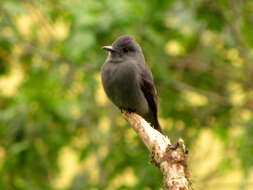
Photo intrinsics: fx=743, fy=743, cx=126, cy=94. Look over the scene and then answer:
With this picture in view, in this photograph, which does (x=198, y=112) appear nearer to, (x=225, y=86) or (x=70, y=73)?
(x=225, y=86)

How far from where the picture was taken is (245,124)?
839 cm

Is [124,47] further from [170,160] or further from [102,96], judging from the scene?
[102,96]

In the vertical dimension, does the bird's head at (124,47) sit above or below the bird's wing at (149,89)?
above

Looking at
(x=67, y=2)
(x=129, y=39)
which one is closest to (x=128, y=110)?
(x=129, y=39)

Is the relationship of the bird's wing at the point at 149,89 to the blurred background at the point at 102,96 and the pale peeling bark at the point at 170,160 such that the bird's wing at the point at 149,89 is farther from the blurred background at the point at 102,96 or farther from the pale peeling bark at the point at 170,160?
the pale peeling bark at the point at 170,160

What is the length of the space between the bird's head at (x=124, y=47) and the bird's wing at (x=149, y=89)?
250 millimetres

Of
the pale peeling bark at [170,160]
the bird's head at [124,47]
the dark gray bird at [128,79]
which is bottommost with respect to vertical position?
the pale peeling bark at [170,160]

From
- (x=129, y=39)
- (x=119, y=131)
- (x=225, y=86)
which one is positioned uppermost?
(x=225, y=86)

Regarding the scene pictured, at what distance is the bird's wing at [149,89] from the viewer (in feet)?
23.3

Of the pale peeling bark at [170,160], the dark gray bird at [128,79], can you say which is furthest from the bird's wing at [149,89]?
the pale peeling bark at [170,160]

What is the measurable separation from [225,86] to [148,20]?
5.15 ft

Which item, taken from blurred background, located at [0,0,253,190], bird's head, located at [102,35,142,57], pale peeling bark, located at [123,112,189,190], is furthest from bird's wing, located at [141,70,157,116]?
pale peeling bark, located at [123,112,189,190]

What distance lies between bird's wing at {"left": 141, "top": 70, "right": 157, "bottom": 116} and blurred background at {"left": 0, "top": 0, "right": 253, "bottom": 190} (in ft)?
2.42

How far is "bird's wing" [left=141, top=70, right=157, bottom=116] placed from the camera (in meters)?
7.10
